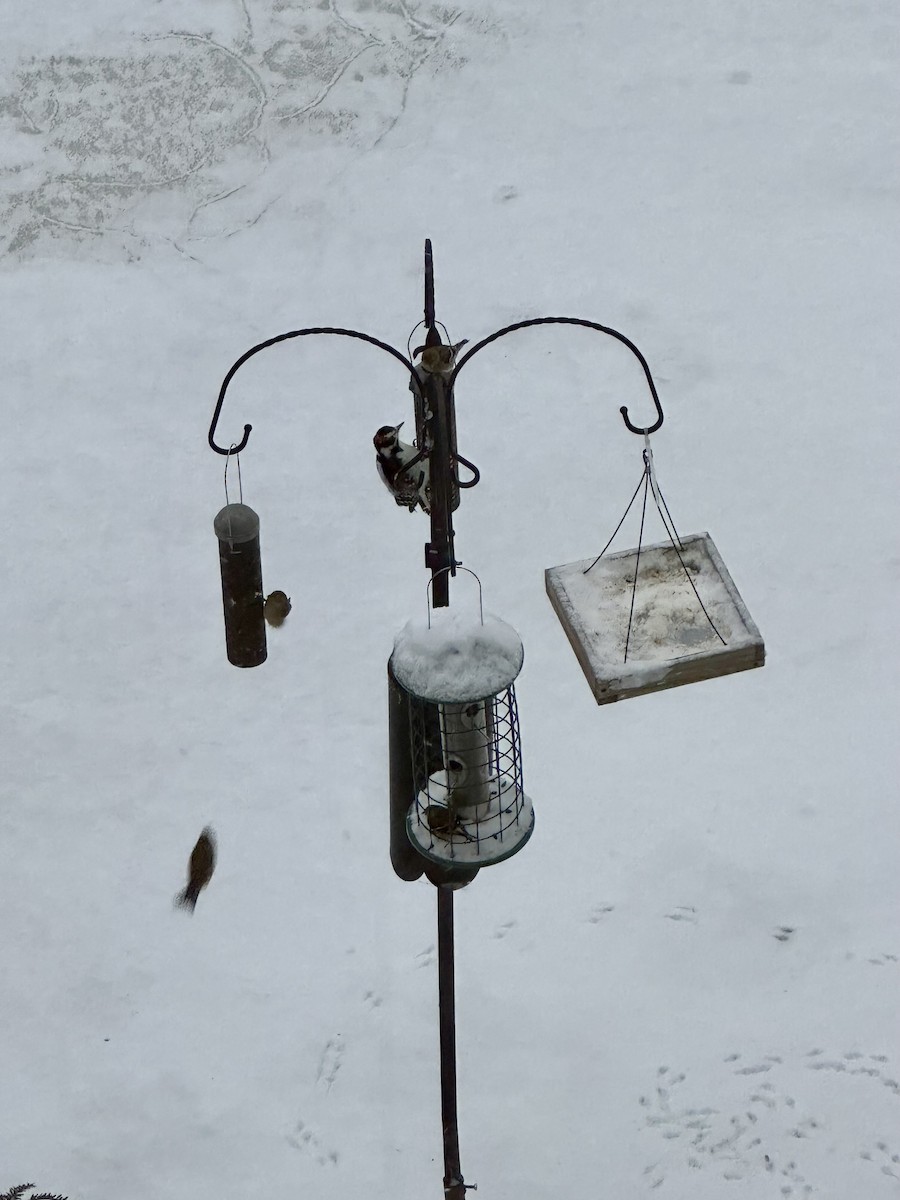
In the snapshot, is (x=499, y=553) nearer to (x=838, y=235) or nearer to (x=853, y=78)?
(x=838, y=235)

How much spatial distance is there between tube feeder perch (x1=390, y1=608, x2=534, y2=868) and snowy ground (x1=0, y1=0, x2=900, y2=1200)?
226 centimetres

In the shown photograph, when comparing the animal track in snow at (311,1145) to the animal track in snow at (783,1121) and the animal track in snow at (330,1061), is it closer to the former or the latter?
the animal track in snow at (330,1061)

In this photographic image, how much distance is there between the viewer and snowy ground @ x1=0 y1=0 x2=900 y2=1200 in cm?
686

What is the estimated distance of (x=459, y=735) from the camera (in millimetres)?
4715

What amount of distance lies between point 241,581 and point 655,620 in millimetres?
1609

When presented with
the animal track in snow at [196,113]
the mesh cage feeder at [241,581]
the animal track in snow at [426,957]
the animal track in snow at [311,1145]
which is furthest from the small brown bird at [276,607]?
the animal track in snow at [196,113]

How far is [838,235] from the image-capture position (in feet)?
34.1

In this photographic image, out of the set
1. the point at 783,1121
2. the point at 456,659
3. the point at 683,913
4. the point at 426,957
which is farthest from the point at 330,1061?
the point at 456,659

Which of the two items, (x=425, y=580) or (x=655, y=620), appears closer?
(x=655, y=620)

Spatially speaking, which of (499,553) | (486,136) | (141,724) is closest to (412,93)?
(486,136)

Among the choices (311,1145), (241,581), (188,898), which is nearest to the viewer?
(241,581)

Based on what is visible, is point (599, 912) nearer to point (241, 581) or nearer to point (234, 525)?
point (241, 581)

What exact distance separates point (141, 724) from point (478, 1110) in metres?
2.54

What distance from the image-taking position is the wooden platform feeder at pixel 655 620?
5.94 m
